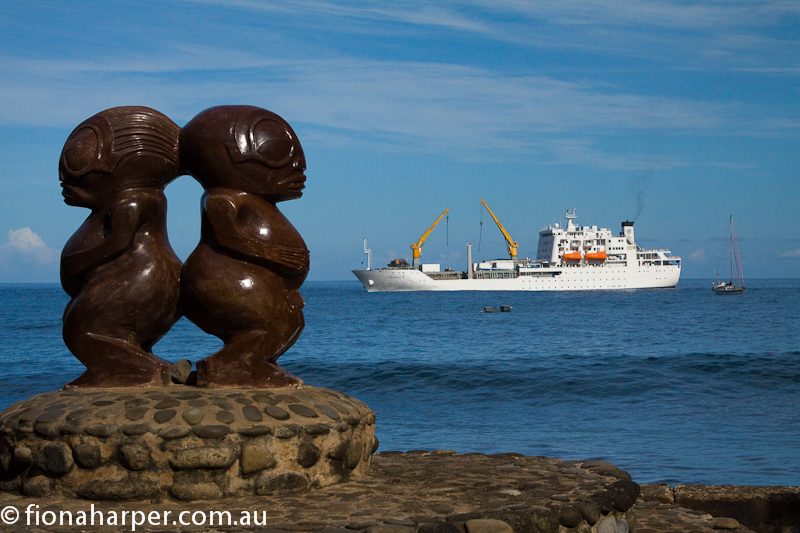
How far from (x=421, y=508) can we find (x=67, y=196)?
2843 millimetres

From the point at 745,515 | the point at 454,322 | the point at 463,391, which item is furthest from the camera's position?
the point at 454,322

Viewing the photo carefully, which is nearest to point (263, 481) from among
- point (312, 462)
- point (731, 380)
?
point (312, 462)

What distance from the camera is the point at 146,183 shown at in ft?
20.1

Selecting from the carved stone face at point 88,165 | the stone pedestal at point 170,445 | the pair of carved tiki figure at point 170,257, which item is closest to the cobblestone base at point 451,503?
the stone pedestal at point 170,445

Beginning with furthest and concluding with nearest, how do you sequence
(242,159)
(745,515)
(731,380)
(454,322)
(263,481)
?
(454,322) < (731,380) < (745,515) < (242,159) < (263,481)

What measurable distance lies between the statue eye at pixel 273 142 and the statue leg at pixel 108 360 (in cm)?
138

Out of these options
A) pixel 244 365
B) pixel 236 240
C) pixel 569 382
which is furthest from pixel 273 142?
pixel 569 382

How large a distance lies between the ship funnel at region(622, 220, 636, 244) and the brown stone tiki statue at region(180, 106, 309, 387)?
73779 mm

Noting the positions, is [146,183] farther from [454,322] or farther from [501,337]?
[454,322]

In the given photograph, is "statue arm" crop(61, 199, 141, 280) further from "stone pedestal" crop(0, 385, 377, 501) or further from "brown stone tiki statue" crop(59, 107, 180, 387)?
"stone pedestal" crop(0, 385, 377, 501)

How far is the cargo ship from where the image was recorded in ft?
251

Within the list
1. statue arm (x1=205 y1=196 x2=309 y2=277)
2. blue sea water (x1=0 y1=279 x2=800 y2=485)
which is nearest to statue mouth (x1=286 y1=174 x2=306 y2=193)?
statue arm (x1=205 y1=196 x2=309 y2=277)

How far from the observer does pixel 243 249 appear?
5.99 metres

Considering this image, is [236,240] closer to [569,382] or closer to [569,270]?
[569,382]
